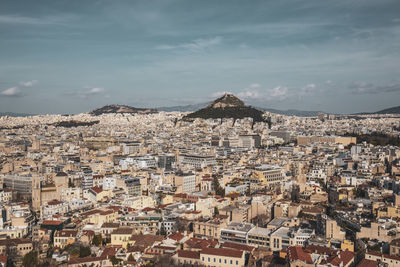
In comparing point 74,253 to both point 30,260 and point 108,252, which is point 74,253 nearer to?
point 108,252

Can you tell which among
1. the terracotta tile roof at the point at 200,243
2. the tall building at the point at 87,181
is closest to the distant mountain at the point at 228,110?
the tall building at the point at 87,181

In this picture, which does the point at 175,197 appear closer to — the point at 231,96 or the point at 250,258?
the point at 250,258

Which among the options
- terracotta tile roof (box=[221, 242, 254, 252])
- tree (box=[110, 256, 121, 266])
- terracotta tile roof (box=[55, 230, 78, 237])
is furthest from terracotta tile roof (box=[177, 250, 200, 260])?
terracotta tile roof (box=[55, 230, 78, 237])

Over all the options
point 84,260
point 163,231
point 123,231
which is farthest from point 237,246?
point 84,260

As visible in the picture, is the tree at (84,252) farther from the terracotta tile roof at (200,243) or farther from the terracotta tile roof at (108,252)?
the terracotta tile roof at (200,243)

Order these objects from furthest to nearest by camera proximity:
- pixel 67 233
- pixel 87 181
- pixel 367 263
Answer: pixel 87 181, pixel 67 233, pixel 367 263

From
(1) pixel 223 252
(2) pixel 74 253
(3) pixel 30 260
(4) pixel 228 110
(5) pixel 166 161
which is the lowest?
(3) pixel 30 260

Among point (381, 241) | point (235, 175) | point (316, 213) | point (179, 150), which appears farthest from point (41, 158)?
point (381, 241)
